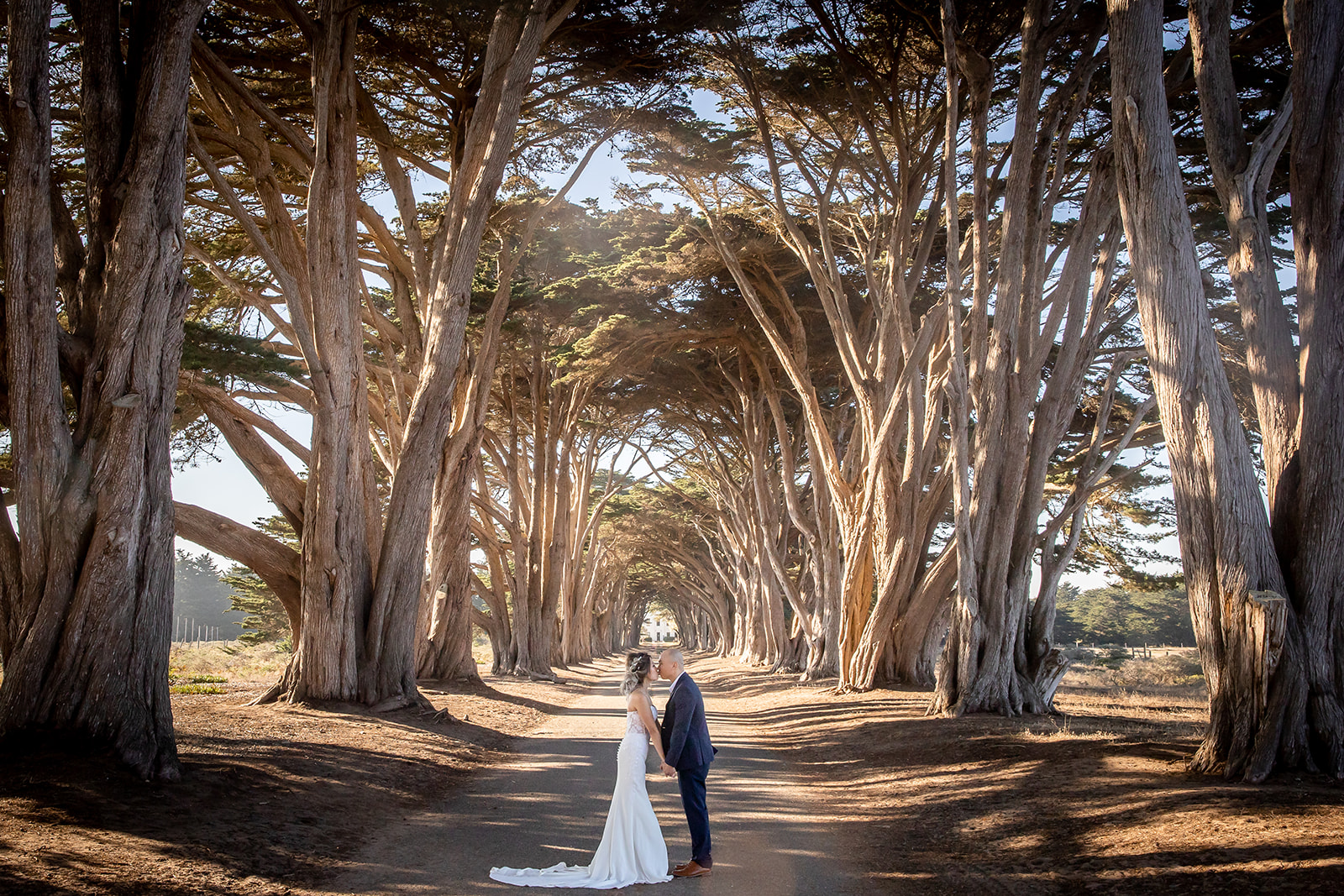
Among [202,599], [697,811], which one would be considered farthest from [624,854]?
[202,599]

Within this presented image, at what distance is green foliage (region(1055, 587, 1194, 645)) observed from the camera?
58.0m

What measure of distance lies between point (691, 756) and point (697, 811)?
0.92ft

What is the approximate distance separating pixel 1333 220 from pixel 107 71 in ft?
27.7

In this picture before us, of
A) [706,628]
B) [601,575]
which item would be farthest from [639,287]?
[706,628]

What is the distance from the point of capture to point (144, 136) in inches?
241

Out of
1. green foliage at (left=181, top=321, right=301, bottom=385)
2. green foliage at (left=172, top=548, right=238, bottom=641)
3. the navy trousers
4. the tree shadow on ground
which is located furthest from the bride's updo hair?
green foliage at (left=172, top=548, right=238, bottom=641)

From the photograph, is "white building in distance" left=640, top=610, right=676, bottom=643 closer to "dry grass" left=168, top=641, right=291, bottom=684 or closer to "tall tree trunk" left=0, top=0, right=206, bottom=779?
"dry grass" left=168, top=641, right=291, bottom=684

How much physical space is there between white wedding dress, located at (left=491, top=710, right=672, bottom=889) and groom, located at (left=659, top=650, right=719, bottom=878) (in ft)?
0.51

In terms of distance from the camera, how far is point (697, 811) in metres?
4.70

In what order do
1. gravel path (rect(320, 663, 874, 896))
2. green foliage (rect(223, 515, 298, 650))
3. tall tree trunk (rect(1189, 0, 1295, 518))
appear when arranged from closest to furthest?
gravel path (rect(320, 663, 874, 896)), tall tree trunk (rect(1189, 0, 1295, 518)), green foliage (rect(223, 515, 298, 650))

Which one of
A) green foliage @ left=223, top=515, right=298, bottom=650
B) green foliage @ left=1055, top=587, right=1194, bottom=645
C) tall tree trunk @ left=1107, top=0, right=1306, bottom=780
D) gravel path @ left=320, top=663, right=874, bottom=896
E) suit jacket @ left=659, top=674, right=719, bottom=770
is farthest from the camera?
green foliage @ left=1055, top=587, right=1194, bottom=645

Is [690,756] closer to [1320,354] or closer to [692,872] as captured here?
[692,872]

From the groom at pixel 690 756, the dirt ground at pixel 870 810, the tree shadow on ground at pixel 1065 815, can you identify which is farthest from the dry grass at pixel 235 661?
the groom at pixel 690 756

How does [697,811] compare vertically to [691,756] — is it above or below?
below
